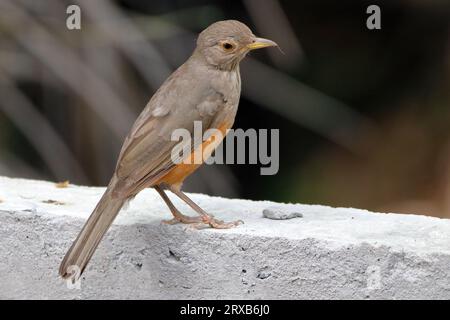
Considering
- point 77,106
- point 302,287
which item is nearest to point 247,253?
point 302,287

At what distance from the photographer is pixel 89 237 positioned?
193 inches

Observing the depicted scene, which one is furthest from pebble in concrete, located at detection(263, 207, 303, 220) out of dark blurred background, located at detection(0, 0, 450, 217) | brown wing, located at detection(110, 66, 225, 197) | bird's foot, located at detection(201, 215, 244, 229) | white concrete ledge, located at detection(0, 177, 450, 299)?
dark blurred background, located at detection(0, 0, 450, 217)

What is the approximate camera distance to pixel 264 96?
27.9 feet

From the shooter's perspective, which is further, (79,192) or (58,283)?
(79,192)

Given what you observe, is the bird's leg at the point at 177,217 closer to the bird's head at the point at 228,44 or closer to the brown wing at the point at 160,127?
the brown wing at the point at 160,127

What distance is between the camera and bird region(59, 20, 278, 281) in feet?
16.2

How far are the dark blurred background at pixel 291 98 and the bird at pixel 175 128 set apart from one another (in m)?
2.25

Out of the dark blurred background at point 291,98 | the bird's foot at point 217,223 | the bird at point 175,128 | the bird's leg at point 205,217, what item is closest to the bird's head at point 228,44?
the bird at point 175,128

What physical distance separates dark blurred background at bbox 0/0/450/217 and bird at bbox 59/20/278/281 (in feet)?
7.39

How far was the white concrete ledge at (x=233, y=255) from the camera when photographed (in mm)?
A: 4723

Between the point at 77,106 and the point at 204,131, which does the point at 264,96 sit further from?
the point at 204,131

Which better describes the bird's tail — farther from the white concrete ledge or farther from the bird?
the white concrete ledge

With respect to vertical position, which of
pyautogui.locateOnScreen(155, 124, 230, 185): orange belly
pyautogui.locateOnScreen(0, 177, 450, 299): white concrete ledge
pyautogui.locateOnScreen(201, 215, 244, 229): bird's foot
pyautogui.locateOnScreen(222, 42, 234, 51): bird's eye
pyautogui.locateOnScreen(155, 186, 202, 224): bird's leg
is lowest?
pyautogui.locateOnScreen(0, 177, 450, 299): white concrete ledge

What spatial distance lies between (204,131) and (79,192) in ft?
3.31
